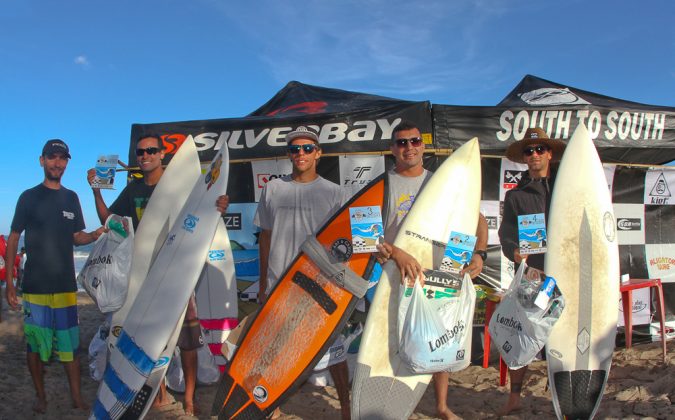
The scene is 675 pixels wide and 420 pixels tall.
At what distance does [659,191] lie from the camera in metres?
4.32

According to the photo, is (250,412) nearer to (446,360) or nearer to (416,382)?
(416,382)

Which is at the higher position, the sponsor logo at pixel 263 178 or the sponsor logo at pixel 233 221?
the sponsor logo at pixel 263 178

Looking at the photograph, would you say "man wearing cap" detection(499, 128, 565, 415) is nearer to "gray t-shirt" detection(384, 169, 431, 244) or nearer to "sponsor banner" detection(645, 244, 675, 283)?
"gray t-shirt" detection(384, 169, 431, 244)

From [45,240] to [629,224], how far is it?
16.2 feet

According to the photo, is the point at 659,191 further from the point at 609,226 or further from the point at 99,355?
the point at 99,355

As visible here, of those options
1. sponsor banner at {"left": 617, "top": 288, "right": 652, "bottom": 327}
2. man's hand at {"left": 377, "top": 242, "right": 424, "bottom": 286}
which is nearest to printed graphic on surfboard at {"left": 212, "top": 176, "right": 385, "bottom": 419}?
man's hand at {"left": 377, "top": 242, "right": 424, "bottom": 286}

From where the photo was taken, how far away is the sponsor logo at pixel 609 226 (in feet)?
9.39

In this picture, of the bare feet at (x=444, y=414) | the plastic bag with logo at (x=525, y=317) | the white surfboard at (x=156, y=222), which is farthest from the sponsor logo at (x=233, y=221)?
the plastic bag with logo at (x=525, y=317)

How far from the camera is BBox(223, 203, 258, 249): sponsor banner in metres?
4.10

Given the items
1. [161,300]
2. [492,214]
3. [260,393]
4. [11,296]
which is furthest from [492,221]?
[11,296]

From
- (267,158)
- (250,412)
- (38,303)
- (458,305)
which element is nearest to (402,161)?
(458,305)

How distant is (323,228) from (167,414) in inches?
63.7

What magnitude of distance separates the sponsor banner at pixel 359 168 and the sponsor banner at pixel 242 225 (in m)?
0.90

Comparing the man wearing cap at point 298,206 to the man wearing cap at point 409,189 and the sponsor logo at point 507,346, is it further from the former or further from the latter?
the sponsor logo at point 507,346
